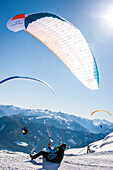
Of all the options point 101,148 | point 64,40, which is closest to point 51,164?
point 64,40

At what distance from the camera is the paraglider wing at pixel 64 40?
9509 mm

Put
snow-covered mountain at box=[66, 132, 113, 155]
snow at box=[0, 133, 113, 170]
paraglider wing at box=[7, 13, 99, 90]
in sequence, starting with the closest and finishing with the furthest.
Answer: snow at box=[0, 133, 113, 170], paraglider wing at box=[7, 13, 99, 90], snow-covered mountain at box=[66, 132, 113, 155]

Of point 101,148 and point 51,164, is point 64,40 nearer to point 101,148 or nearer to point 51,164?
point 51,164

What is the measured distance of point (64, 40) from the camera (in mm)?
10641

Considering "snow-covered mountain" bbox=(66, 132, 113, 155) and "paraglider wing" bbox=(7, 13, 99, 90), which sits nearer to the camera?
"paraglider wing" bbox=(7, 13, 99, 90)

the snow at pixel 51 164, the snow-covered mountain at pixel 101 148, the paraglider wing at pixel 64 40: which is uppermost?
the paraglider wing at pixel 64 40

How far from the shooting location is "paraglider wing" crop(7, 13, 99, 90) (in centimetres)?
951

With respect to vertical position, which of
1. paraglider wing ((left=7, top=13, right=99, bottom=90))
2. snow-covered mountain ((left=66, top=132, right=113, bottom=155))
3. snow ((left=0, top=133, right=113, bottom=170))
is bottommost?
snow-covered mountain ((left=66, top=132, right=113, bottom=155))

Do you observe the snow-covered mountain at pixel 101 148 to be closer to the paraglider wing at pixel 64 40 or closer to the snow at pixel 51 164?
the snow at pixel 51 164

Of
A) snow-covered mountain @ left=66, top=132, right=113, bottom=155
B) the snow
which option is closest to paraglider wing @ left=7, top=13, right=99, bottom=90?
the snow

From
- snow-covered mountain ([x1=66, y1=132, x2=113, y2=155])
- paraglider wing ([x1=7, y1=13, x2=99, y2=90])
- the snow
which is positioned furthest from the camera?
snow-covered mountain ([x1=66, y1=132, x2=113, y2=155])

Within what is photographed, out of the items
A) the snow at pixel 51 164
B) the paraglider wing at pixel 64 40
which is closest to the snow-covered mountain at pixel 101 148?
the snow at pixel 51 164

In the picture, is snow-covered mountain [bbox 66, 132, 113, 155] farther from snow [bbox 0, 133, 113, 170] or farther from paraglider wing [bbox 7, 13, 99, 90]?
paraglider wing [bbox 7, 13, 99, 90]

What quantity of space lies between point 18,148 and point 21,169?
180736 millimetres
